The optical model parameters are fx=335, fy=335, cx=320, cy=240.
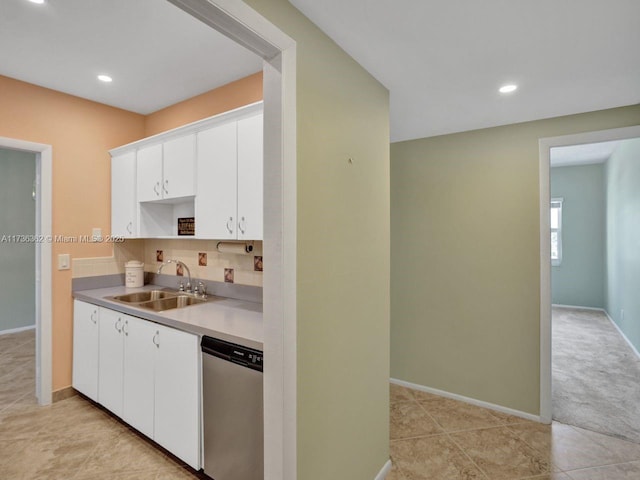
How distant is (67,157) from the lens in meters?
2.89

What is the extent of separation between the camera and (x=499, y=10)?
55.9 inches

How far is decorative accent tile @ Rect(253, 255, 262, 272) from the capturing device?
2.50 metres

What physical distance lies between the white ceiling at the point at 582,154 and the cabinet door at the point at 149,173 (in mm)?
5332

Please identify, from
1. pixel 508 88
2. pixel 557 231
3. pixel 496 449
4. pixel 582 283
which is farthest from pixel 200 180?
pixel 582 283

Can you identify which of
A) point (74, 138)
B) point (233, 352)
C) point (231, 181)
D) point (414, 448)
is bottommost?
point (414, 448)

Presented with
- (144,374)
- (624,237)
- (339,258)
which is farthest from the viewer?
(624,237)

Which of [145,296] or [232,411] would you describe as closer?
[232,411]

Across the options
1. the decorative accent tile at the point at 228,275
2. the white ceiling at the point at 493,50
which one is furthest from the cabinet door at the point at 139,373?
the white ceiling at the point at 493,50

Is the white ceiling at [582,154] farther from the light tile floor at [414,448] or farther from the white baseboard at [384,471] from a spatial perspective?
the white baseboard at [384,471]

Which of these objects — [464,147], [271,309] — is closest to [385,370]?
[271,309]

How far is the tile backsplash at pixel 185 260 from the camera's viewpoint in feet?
8.48

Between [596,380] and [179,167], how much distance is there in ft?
14.5

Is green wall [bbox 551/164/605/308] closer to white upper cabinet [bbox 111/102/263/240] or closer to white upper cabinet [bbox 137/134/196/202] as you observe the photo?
white upper cabinet [bbox 111/102/263/240]

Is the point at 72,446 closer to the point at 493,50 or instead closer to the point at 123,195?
the point at 123,195
